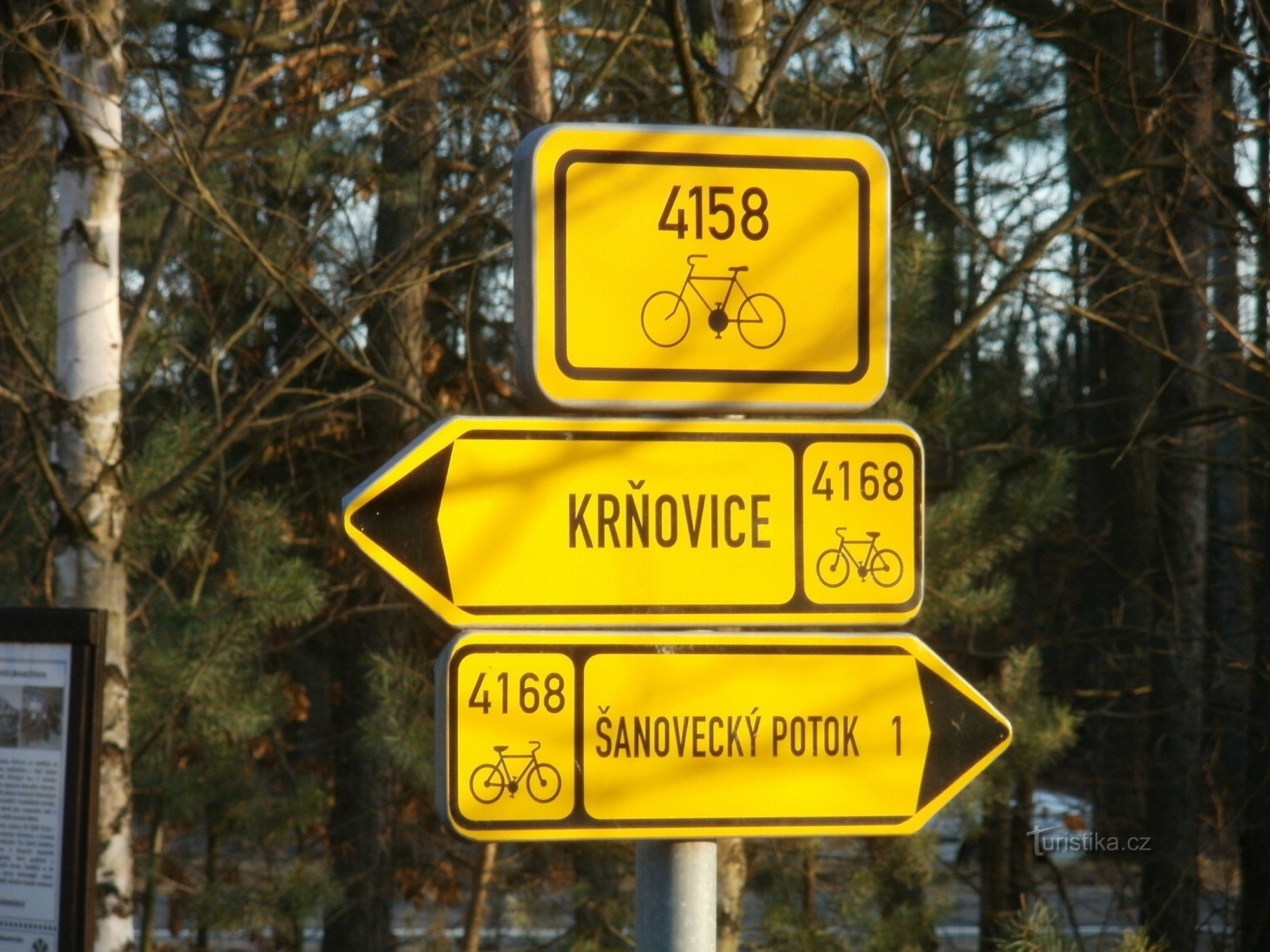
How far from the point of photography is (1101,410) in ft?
46.1

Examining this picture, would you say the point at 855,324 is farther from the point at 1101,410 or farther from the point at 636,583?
the point at 1101,410

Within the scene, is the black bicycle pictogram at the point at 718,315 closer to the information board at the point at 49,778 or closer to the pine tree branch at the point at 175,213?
the information board at the point at 49,778

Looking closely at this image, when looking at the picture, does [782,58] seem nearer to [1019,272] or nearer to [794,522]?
[1019,272]

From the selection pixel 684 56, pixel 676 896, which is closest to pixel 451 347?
pixel 684 56

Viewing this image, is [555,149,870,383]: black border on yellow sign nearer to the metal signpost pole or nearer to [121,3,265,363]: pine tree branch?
the metal signpost pole

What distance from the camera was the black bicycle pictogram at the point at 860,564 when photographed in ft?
5.69

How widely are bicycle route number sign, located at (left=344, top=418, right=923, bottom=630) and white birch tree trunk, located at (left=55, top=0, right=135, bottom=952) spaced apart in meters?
3.42

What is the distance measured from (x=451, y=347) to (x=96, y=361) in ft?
15.7

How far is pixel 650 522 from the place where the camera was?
170cm

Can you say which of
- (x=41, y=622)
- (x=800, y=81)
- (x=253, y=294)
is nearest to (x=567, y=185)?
(x=41, y=622)

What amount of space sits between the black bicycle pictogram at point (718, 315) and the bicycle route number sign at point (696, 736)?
0.37 meters

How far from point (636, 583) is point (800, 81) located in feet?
15.5

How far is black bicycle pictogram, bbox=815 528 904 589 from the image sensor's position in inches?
68.3

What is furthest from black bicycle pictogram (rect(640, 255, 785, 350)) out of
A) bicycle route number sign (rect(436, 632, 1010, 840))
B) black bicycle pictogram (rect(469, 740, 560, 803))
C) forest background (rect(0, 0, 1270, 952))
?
forest background (rect(0, 0, 1270, 952))
